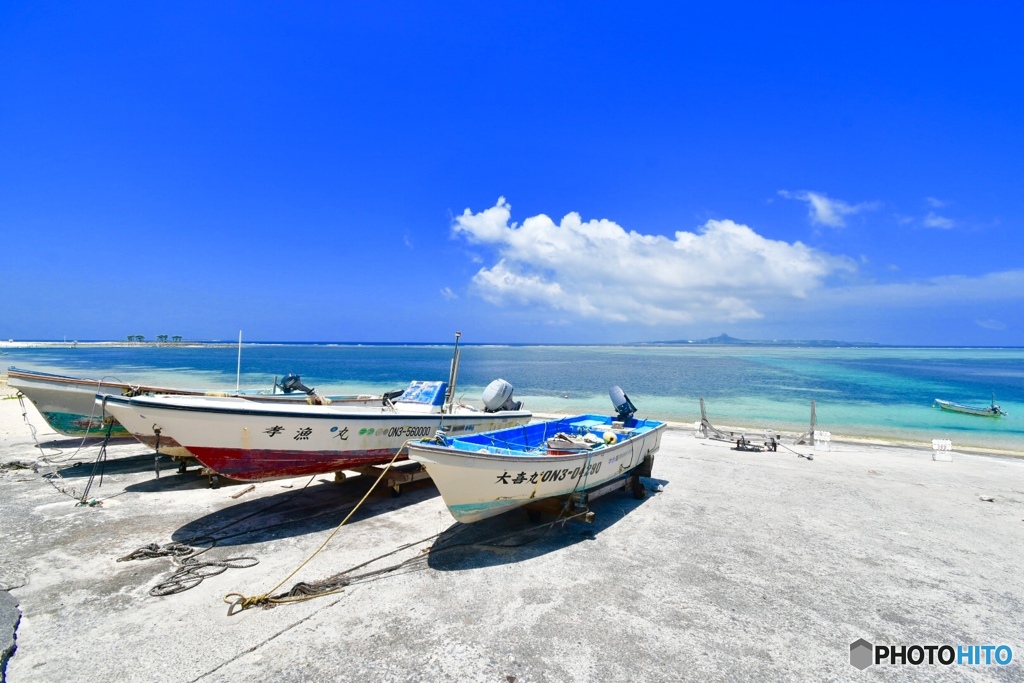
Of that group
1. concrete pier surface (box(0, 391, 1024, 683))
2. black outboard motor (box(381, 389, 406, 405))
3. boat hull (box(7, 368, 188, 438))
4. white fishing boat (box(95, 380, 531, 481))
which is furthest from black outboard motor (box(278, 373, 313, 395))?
white fishing boat (box(95, 380, 531, 481))

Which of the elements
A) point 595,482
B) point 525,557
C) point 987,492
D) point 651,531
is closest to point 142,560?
point 525,557

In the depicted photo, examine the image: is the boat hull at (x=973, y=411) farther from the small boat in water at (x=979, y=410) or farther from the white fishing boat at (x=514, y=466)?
the white fishing boat at (x=514, y=466)

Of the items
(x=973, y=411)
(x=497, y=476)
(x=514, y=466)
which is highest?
(x=514, y=466)

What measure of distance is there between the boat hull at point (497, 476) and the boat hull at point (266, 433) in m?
2.12

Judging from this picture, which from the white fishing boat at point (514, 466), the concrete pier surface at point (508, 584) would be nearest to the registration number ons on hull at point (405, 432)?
the concrete pier surface at point (508, 584)

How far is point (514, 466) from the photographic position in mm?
6102

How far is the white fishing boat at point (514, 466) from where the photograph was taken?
582cm

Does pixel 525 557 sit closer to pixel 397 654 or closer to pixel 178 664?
pixel 397 654

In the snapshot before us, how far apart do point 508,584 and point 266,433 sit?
14.3 feet

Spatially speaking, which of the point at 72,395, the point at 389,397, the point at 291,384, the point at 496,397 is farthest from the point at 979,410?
the point at 72,395

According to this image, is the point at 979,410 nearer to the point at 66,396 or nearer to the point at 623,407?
the point at 623,407

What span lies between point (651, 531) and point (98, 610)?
6.72 metres

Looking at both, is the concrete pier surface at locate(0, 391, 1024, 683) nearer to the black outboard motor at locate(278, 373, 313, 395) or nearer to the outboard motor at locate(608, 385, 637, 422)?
the outboard motor at locate(608, 385, 637, 422)

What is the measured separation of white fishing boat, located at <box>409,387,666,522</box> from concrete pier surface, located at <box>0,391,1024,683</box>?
0.70 m
